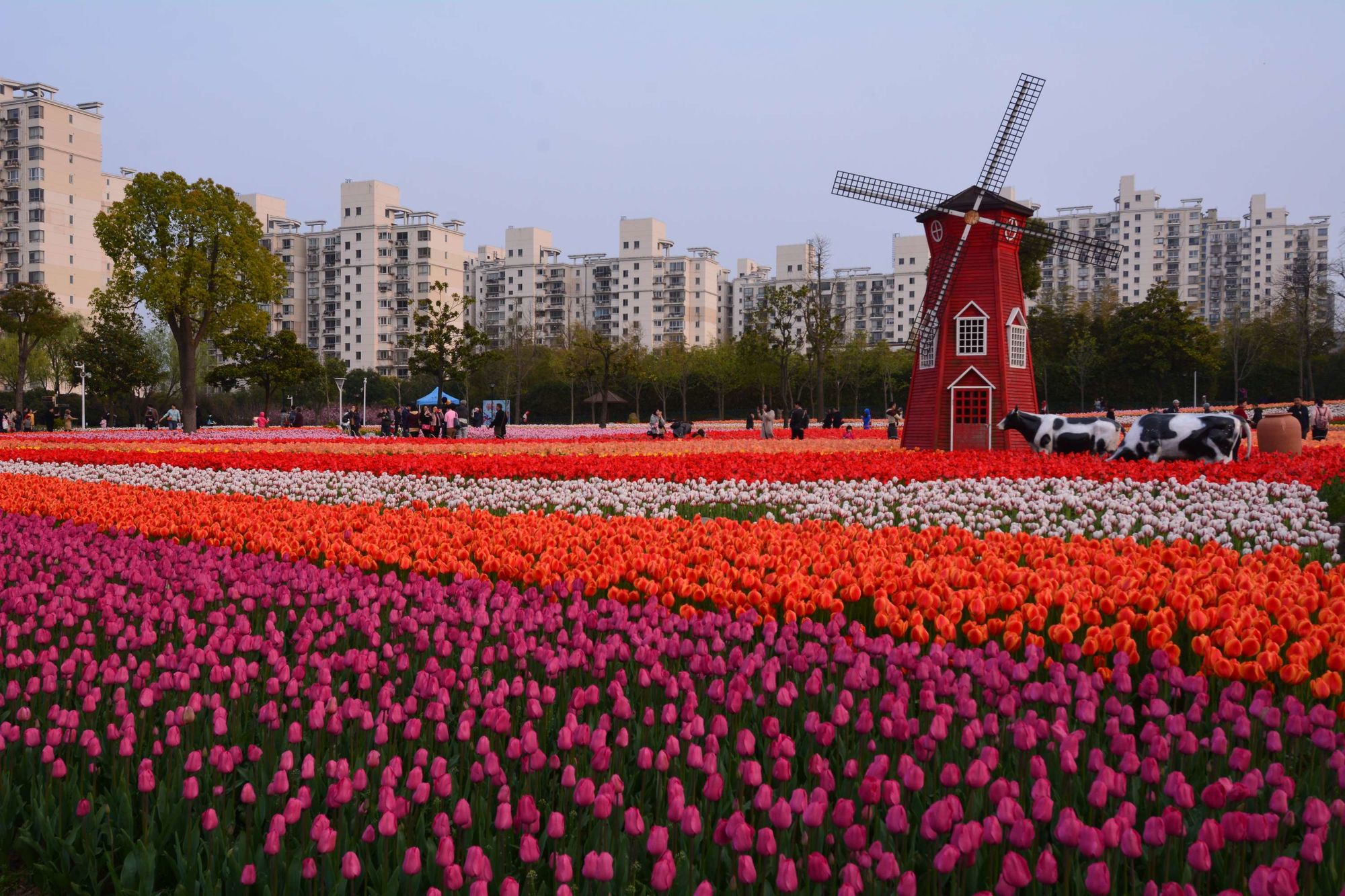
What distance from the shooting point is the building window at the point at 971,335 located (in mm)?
27578

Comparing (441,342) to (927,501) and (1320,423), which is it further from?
(927,501)

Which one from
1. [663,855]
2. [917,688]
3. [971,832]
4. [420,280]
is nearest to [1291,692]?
[917,688]

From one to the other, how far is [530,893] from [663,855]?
464 millimetres

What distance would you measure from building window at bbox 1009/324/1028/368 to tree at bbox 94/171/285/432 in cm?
3208

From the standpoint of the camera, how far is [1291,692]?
4301 millimetres

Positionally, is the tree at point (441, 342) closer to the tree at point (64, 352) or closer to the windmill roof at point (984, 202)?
the tree at point (64, 352)

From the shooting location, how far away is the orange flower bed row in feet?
15.6

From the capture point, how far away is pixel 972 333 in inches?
1092

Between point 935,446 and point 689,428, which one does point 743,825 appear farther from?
point 689,428

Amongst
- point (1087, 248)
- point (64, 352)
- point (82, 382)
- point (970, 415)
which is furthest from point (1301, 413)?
point (64, 352)

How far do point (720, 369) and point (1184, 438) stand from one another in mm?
67622

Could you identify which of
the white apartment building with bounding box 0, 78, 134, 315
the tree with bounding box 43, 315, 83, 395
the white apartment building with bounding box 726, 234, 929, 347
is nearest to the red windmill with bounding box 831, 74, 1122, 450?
the tree with bounding box 43, 315, 83, 395

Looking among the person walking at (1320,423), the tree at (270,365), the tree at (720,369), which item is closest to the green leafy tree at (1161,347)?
the tree at (720,369)

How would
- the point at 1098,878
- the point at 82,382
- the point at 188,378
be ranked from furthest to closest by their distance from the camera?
the point at 82,382
the point at 188,378
the point at 1098,878
